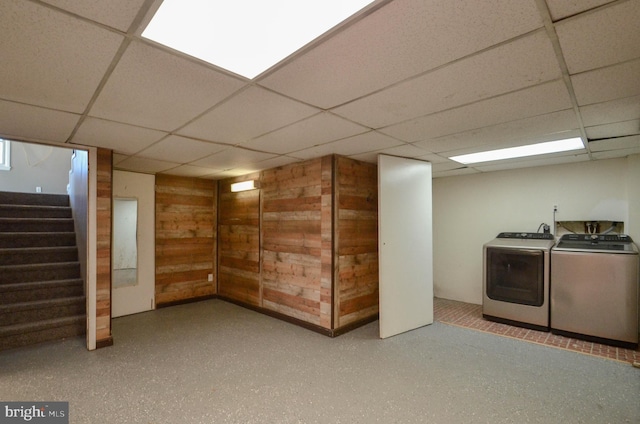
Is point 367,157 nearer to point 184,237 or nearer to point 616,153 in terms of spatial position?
point 616,153

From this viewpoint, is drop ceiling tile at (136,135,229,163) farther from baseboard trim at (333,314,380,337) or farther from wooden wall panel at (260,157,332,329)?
baseboard trim at (333,314,380,337)

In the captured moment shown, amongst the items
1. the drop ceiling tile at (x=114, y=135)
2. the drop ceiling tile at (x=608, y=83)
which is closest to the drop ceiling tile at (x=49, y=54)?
the drop ceiling tile at (x=114, y=135)

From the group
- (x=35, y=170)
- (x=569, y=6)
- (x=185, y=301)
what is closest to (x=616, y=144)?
(x=569, y=6)

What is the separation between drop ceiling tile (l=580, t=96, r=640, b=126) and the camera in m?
2.02

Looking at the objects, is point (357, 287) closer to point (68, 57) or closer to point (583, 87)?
point (583, 87)

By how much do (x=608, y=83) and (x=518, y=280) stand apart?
2922 mm

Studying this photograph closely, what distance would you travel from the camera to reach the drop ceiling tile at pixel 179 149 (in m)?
2.97

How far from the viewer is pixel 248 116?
7.47 feet

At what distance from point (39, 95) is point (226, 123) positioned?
1.15 m

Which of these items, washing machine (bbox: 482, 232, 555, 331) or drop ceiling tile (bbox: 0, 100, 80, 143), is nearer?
drop ceiling tile (bbox: 0, 100, 80, 143)

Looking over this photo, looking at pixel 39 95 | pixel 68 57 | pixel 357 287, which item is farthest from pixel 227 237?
pixel 68 57

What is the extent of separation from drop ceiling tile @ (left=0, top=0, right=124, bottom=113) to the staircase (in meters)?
2.81

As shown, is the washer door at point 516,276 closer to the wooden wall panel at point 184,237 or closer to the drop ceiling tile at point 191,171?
the drop ceiling tile at point 191,171

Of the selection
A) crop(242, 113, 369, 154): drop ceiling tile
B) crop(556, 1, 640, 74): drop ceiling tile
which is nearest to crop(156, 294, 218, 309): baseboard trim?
crop(242, 113, 369, 154): drop ceiling tile
